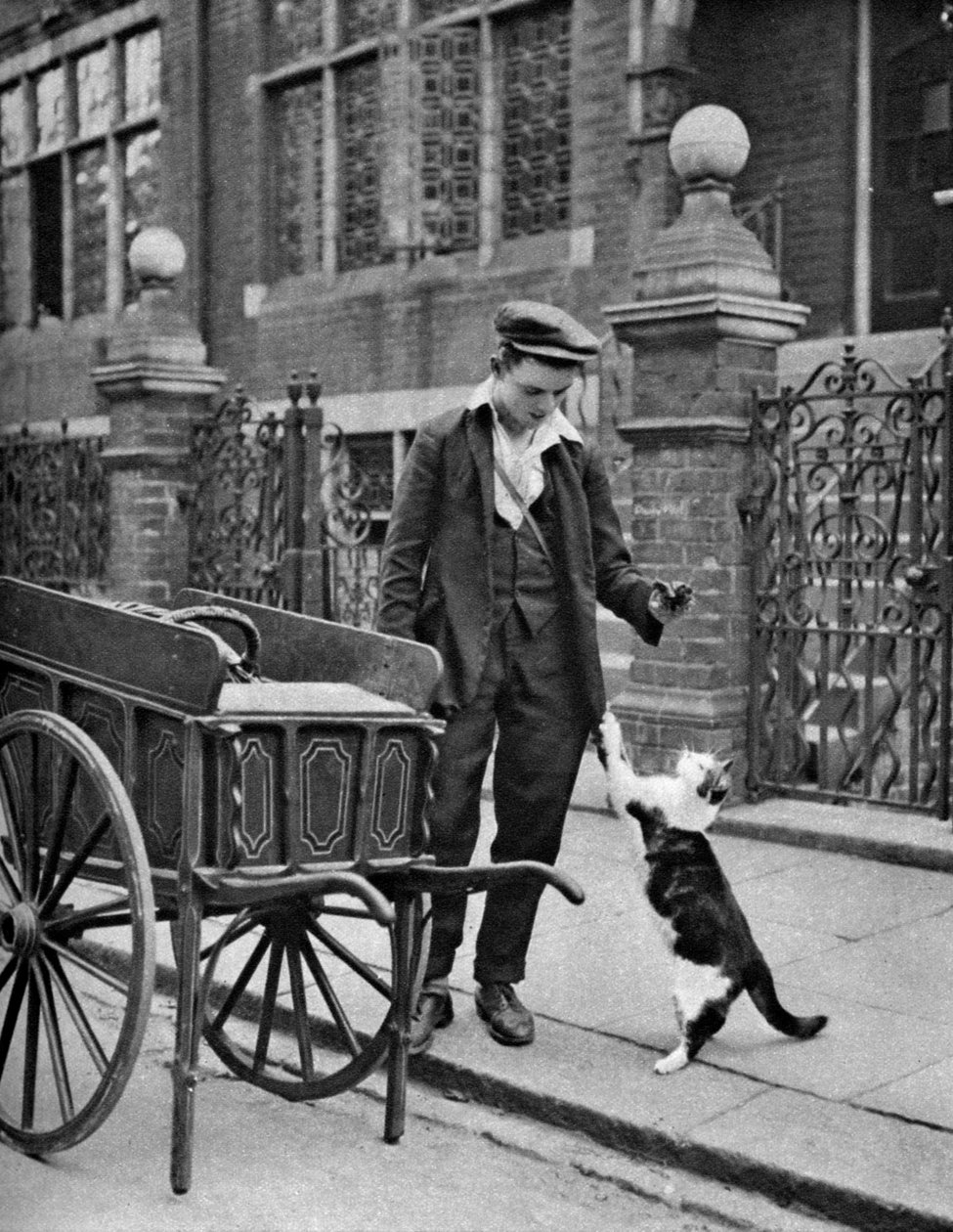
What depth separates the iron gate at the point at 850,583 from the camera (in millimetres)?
7035

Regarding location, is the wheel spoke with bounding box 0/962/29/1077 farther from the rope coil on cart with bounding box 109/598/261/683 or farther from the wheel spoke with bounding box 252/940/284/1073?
the rope coil on cart with bounding box 109/598/261/683

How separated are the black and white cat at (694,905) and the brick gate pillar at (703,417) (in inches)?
117

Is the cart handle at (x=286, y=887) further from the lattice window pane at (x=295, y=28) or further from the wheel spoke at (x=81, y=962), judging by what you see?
the lattice window pane at (x=295, y=28)

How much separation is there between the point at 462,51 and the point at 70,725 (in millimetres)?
11286

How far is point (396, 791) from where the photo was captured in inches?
156

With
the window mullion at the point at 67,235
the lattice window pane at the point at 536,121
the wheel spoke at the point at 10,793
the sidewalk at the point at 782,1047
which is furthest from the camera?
the window mullion at the point at 67,235

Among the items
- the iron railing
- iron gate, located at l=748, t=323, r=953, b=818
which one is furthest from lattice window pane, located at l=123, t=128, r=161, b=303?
iron gate, located at l=748, t=323, r=953, b=818

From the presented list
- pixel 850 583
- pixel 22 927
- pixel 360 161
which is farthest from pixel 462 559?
pixel 360 161

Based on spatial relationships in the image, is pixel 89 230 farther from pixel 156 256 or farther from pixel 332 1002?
pixel 332 1002

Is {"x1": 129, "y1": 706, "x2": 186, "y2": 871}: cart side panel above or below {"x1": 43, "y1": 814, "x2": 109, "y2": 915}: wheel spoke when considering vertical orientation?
above

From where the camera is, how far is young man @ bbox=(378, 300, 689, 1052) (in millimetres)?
4703

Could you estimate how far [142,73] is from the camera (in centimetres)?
1756

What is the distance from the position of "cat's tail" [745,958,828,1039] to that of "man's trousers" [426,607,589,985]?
65cm

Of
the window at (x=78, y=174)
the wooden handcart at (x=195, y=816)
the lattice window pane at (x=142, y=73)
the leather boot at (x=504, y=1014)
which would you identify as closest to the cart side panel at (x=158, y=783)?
the wooden handcart at (x=195, y=816)
